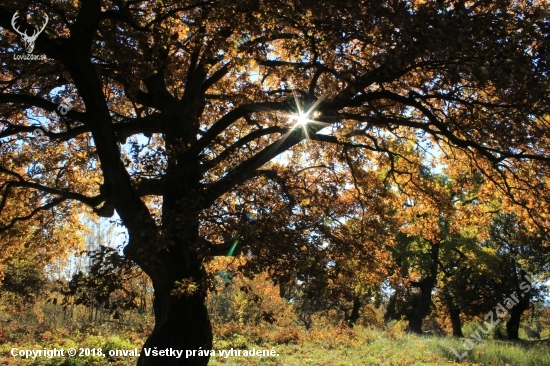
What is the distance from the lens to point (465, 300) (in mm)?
27531

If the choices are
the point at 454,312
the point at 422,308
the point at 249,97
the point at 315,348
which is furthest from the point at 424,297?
the point at 249,97

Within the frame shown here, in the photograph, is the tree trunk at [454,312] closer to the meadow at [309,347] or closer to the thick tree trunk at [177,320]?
the meadow at [309,347]

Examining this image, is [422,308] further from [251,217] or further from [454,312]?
[251,217]

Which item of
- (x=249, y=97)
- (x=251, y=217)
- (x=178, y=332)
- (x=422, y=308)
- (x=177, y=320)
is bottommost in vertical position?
(x=422, y=308)

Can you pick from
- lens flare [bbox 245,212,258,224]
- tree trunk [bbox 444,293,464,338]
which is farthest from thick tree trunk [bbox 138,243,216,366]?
tree trunk [bbox 444,293,464,338]

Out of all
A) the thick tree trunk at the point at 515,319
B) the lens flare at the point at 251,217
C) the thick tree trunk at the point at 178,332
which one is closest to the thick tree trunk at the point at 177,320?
the thick tree trunk at the point at 178,332

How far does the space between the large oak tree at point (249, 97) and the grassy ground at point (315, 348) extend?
4.63 metres

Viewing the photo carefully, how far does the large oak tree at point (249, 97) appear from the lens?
480 centimetres

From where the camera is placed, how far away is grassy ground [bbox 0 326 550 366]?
35.2 ft

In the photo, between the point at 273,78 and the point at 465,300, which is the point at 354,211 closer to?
the point at 273,78

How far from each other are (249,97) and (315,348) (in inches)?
367

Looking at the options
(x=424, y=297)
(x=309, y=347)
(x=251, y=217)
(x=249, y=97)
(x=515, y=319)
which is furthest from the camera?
(x=515, y=319)

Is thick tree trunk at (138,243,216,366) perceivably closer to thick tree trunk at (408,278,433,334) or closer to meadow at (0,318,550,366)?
meadow at (0,318,550,366)

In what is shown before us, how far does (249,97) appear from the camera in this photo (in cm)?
835
